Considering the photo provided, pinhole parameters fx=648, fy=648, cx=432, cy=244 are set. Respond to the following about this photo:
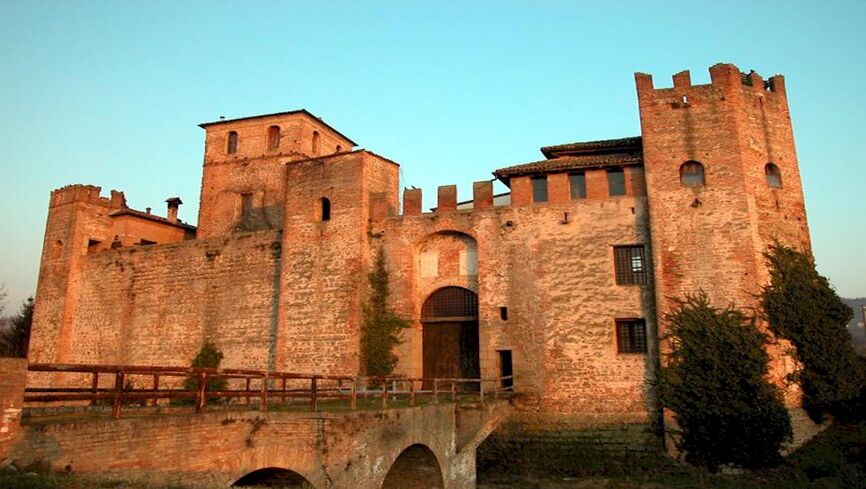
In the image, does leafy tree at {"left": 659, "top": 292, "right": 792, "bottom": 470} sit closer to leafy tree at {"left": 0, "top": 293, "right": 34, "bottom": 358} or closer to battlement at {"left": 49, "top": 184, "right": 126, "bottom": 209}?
battlement at {"left": 49, "top": 184, "right": 126, "bottom": 209}

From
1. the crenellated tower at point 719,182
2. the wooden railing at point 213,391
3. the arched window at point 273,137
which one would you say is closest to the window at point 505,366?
the wooden railing at point 213,391

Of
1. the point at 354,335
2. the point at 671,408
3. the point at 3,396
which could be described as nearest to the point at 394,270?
the point at 354,335

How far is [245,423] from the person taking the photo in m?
9.94

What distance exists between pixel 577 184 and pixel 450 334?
7.02m

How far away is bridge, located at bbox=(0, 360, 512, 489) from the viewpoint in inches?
298

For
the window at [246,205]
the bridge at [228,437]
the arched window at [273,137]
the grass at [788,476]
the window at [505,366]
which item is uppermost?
the arched window at [273,137]

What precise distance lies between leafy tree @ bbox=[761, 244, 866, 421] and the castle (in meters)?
0.75

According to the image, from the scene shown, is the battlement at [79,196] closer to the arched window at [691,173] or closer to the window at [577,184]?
the window at [577,184]

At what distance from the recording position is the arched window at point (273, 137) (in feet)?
113

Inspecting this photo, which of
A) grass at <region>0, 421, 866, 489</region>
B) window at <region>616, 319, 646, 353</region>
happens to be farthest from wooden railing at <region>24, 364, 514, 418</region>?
window at <region>616, 319, 646, 353</region>

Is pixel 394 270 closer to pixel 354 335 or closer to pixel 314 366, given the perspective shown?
pixel 354 335

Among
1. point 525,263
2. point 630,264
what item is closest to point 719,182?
point 630,264

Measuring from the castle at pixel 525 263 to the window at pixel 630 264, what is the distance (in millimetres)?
46

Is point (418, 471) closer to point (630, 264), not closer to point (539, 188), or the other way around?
point (630, 264)
